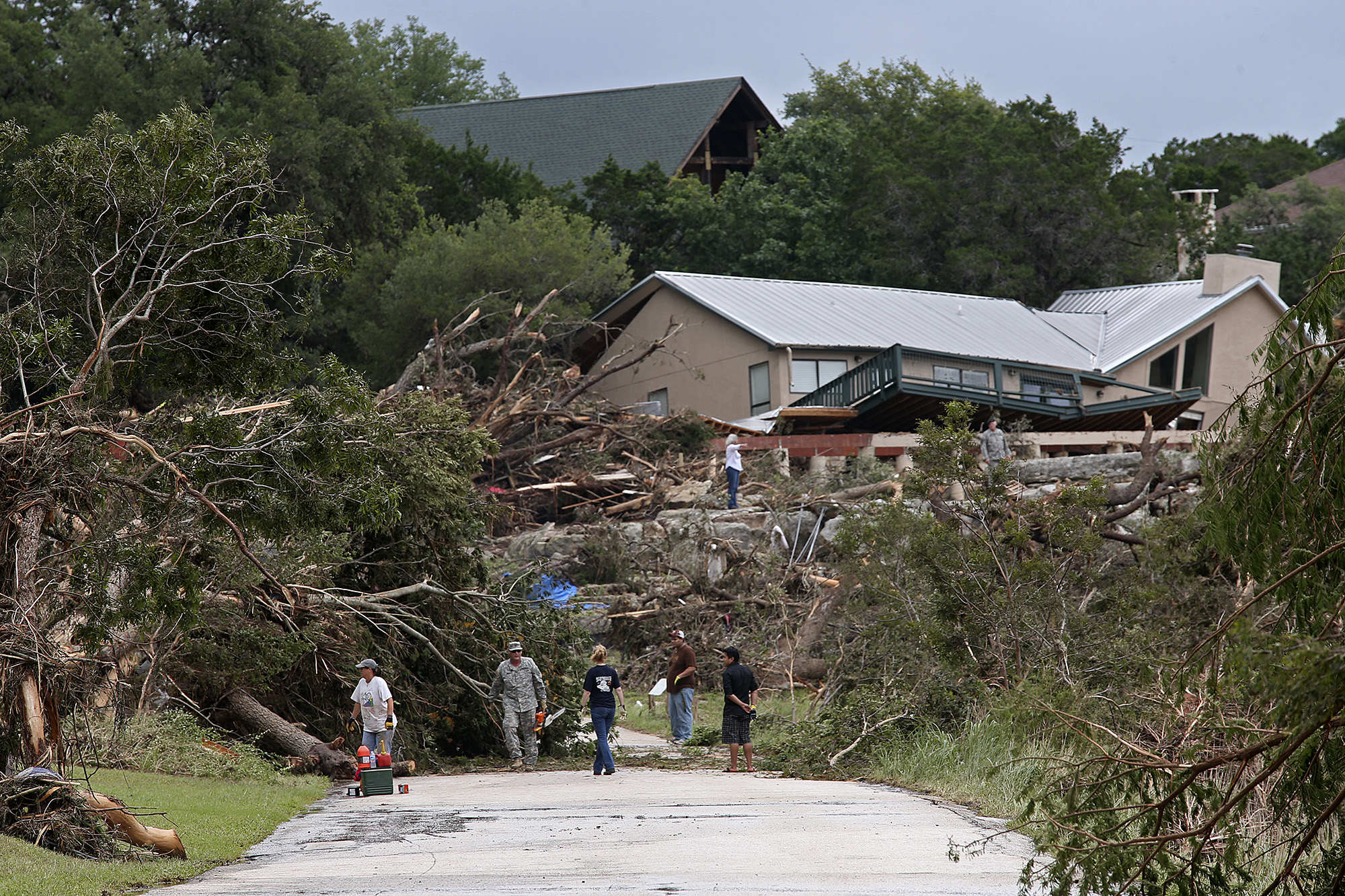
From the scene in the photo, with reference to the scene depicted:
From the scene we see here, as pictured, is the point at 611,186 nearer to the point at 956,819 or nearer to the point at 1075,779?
the point at 956,819

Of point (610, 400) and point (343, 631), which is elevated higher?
point (610, 400)

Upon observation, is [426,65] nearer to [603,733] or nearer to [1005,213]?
[1005,213]

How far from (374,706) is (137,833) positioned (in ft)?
15.0

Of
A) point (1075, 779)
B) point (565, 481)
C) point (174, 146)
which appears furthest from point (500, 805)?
point (565, 481)

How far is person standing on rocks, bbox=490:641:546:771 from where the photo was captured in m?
15.3

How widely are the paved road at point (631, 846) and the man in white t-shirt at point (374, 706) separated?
29.3 inches

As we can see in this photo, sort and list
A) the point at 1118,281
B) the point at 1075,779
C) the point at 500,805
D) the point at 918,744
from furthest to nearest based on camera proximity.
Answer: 1. the point at 1118,281
2. the point at 918,744
3. the point at 500,805
4. the point at 1075,779

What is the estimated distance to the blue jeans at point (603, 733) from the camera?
46.9 ft

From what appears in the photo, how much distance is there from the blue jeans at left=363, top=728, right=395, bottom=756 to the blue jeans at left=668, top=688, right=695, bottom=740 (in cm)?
479

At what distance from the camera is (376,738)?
44.5 ft

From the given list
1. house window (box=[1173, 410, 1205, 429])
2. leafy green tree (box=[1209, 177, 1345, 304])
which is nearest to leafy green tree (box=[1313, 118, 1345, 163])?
leafy green tree (box=[1209, 177, 1345, 304])

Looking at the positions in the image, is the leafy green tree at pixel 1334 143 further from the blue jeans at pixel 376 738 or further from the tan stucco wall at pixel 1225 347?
the blue jeans at pixel 376 738

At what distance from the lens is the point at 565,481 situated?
27578mm

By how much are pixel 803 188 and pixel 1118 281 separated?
12.0m
